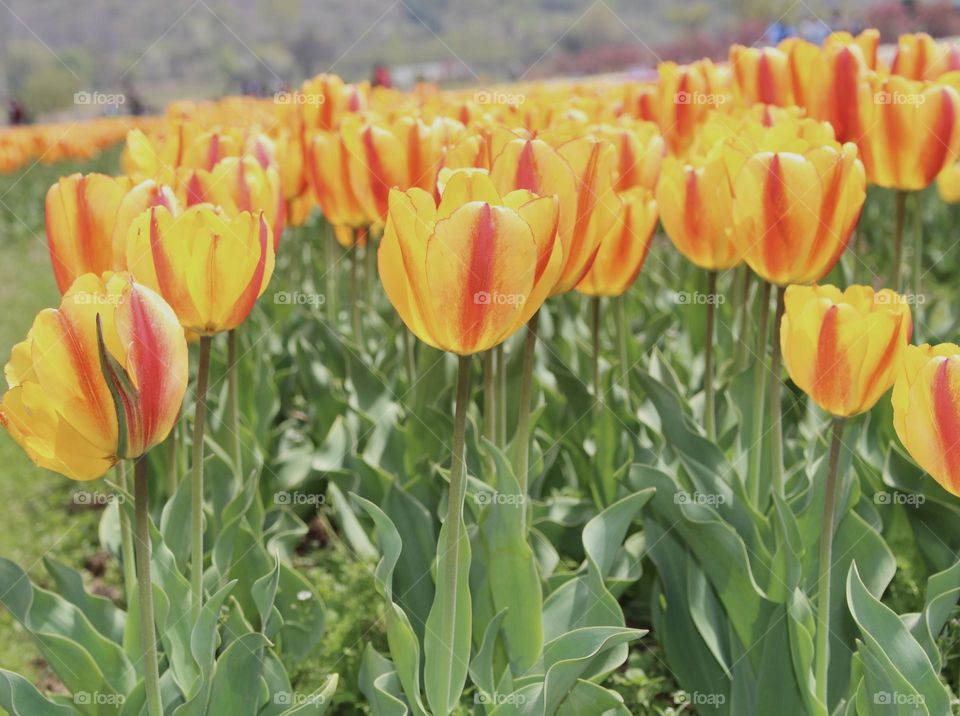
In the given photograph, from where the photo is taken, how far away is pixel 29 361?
4.91ft

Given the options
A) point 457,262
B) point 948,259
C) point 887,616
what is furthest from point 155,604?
point 948,259

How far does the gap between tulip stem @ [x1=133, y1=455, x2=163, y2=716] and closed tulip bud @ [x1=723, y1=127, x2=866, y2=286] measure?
123 cm

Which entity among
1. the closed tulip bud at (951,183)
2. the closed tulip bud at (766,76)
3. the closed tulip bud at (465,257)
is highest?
the closed tulip bud at (766,76)

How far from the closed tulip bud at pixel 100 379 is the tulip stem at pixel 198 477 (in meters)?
0.36

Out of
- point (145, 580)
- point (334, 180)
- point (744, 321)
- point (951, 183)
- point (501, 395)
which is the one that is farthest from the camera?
point (951, 183)

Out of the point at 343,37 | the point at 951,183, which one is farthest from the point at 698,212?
the point at 343,37

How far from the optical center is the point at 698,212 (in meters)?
2.30

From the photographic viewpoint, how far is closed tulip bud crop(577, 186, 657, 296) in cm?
240

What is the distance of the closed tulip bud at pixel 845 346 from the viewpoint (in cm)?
166

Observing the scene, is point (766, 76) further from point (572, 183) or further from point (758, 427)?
point (572, 183)

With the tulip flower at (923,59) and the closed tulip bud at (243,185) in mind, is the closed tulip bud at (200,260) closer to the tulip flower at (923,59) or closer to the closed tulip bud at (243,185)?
the closed tulip bud at (243,185)

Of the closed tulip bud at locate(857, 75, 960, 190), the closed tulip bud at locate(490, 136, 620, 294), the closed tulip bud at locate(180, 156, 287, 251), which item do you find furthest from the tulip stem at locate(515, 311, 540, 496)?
the closed tulip bud at locate(857, 75, 960, 190)

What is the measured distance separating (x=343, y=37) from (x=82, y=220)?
129468mm

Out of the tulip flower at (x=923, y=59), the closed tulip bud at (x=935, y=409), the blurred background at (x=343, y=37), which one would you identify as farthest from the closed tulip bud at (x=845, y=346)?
the blurred background at (x=343, y=37)
